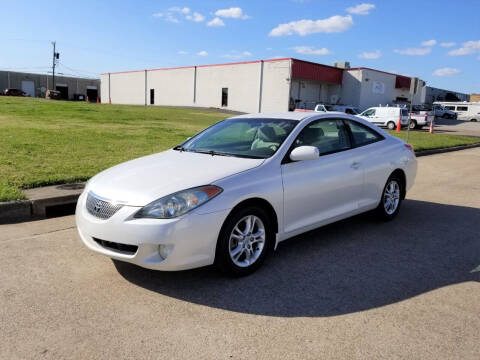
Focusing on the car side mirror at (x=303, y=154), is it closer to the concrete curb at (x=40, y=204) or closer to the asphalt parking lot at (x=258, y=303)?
the asphalt parking lot at (x=258, y=303)

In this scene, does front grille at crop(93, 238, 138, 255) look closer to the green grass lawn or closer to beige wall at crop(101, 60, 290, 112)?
the green grass lawn

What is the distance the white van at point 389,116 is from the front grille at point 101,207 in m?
29.2

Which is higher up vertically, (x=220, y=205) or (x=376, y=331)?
(x=220, y=205)

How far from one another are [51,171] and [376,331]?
6.32m

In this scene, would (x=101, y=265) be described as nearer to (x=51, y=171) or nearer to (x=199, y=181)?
(x=199, y=181)

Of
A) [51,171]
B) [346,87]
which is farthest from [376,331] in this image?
[346,87]

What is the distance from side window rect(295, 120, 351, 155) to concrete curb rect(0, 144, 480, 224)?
3549 mm

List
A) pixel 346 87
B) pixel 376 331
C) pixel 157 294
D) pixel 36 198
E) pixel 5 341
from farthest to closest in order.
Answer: pixel 346 87 → pixel 36 198 → pixel 157 294 → pixel 376 331 → pixel 5 341

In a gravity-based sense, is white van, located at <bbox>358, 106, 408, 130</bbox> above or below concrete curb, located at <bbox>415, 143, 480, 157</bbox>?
above

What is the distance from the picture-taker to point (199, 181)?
379cm

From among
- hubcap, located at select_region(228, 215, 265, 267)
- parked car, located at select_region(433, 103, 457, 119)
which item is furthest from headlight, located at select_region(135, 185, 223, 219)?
parked car, located at select_region(433, 103, 457, 119)

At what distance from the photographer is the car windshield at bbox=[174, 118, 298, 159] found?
458cm

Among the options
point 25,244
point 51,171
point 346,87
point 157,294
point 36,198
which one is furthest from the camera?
point 346,87

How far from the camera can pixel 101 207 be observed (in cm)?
381
